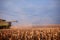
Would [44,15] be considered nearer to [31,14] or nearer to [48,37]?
[31,14]

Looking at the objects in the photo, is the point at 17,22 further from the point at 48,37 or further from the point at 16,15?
the point at 48,37

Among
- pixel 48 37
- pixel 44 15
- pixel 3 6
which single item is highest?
pixel 3 6

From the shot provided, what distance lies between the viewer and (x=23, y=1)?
369 cm

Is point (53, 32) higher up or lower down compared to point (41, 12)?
lower down

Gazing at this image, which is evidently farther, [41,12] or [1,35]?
[41,12]

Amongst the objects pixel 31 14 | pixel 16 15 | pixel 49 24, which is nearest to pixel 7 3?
pixel 16 15


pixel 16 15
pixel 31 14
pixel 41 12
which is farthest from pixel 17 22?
pixel 41 12

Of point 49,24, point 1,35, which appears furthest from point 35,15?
point 1,35

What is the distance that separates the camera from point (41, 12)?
3.69 meters

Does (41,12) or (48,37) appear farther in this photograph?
(41,12)

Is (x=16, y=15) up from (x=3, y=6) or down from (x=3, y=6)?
down

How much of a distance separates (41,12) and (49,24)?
0.38 m

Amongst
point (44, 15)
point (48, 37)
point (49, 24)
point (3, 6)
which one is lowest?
point (48, 37)

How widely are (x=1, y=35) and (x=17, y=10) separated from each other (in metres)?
0.77
